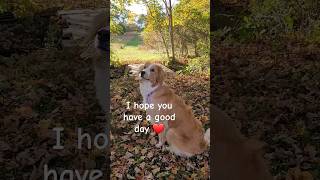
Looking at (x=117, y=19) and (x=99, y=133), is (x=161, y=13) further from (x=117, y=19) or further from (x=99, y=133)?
(x=99, y=133)

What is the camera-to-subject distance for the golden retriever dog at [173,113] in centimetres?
505

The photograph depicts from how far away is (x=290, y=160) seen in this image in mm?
5199

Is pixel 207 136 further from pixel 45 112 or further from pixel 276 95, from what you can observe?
pixel 45 112

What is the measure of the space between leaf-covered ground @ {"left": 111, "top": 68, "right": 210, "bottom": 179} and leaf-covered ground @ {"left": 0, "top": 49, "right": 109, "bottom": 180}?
7.2 inches

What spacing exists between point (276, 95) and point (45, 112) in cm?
233

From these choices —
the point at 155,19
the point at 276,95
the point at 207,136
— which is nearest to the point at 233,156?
the point at 207,136

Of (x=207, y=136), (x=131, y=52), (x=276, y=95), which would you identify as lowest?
(x=207, y=136)

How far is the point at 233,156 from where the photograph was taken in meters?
4.54

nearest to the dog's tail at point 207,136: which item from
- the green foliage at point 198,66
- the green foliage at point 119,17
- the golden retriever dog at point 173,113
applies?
the golden retriever dog at point 173,113

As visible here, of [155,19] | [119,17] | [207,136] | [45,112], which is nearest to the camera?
[207,136]

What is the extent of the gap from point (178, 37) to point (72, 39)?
1.26 metres

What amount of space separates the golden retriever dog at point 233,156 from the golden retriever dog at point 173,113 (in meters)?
0.19

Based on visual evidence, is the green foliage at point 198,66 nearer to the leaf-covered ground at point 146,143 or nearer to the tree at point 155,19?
the leaf-covered ground at point 146,143

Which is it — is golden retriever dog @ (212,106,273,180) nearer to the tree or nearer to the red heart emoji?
the red heart emoji
